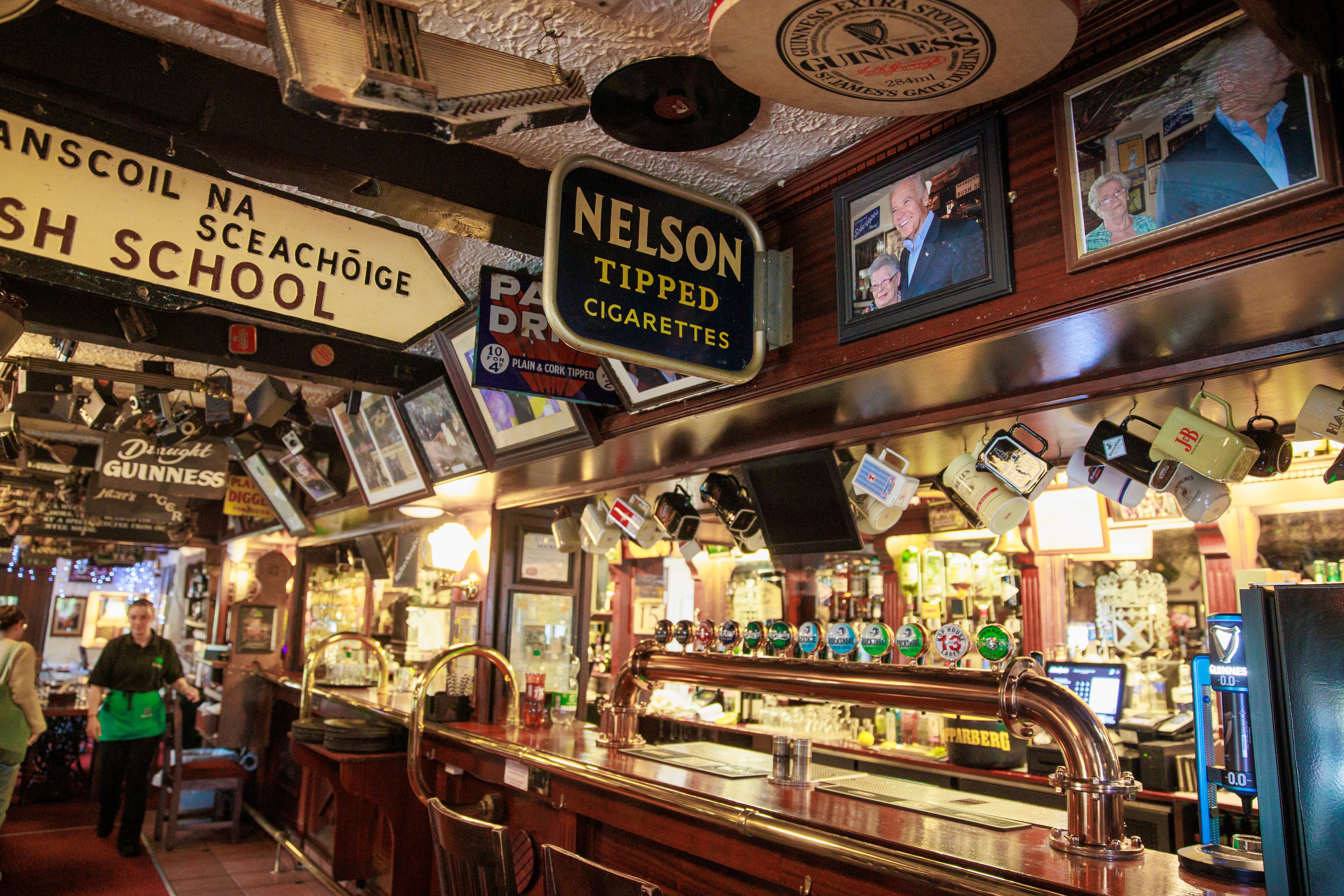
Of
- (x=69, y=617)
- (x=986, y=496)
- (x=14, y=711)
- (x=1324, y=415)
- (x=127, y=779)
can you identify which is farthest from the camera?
(x=69, y=617)

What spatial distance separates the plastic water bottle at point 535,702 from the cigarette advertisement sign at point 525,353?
1826mm

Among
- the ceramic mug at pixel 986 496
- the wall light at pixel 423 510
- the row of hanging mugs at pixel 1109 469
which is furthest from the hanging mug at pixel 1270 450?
the wall light at pixel 423 510

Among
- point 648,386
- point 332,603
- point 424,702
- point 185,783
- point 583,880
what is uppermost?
point 648,386

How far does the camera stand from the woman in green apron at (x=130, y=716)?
6.41 metres

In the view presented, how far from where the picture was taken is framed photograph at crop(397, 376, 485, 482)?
4.76m

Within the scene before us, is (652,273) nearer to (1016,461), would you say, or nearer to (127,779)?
(1016,461)

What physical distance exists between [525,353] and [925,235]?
1646mm

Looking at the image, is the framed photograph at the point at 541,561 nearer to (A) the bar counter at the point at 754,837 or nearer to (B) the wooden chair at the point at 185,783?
(A) the bar counter at the point at 754,837

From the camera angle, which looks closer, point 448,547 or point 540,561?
point 540,561

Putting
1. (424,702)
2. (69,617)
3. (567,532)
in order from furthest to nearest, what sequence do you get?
(69,617) < (567,532) < (424,702)

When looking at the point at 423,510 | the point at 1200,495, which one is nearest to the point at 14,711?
the point at 423,510

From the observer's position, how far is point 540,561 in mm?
5547

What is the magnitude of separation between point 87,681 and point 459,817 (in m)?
5.32

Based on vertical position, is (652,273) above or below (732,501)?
above
